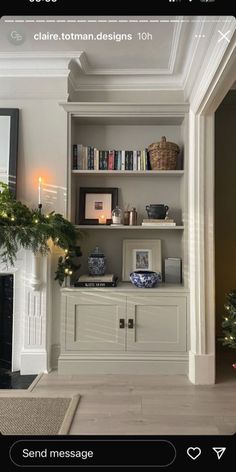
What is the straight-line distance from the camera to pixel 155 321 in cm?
206

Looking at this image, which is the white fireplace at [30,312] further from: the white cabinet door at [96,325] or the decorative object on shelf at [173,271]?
the decorative object on shelf at [173,271]

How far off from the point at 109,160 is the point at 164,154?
0.40 m

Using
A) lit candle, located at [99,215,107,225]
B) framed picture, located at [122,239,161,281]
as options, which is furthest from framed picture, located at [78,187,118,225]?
framed picture, located at [122,239,161,281]

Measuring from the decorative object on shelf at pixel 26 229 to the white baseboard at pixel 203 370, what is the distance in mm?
1112

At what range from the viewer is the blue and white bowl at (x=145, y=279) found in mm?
2070

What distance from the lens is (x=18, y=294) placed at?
211 cm

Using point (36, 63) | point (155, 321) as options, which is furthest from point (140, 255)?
point (36, 63)

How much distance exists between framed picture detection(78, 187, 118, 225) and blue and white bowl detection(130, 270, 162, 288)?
47cm

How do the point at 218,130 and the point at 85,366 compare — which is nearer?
the point at 85,366

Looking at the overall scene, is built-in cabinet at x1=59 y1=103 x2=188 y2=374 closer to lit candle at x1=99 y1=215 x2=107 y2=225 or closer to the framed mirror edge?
lit candle at x1=99 y1=215 x2=107 y2=225

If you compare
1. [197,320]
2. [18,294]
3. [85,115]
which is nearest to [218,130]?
[85,115]
